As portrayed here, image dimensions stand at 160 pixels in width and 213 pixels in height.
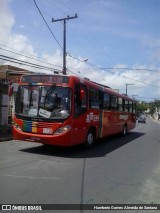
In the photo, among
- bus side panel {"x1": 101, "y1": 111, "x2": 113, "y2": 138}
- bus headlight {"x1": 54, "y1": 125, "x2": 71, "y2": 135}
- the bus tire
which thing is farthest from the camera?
bus side panel {"x1": 101, "y1": 111, "x2": 113, "y2": 138}

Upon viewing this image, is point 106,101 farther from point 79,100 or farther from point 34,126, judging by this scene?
point 34,126

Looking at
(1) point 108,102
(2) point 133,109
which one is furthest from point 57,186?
(2) point 133,109

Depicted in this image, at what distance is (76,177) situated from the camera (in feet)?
26.3

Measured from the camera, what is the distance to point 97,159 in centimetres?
1099

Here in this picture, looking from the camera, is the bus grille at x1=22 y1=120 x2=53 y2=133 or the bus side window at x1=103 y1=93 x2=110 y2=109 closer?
the bus grille at x1=22 y1=120 x2=53 y2=133

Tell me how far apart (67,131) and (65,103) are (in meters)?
0.99

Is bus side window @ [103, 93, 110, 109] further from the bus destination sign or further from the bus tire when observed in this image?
the bus destination sign

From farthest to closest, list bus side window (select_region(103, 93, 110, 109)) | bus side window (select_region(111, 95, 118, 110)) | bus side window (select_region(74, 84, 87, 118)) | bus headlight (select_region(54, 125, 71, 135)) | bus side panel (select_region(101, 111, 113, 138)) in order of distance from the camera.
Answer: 1. bus side window (select_region(111, 95, 118, 110))
2. bus side window (select_region(103, 93, 110, 109))
3. bus side panel (select_region(101, 111, 113, 138))
4. bus side window (select_region(74, 84, 87, 118))
5. bus headlight (select_region(54, 125, 71, 135))

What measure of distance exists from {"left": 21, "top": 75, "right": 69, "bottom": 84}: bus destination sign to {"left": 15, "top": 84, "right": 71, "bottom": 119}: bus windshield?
21 centimetres

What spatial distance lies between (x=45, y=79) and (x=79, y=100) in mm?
1481

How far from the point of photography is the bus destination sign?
11406mm

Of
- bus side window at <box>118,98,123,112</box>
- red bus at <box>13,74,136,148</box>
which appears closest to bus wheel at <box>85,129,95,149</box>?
red bus at <box>13,74,136,148</box>

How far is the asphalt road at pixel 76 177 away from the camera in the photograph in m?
6.26

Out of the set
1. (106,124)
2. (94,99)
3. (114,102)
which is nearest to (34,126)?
(94,99)
